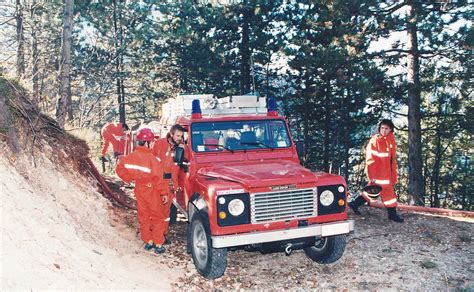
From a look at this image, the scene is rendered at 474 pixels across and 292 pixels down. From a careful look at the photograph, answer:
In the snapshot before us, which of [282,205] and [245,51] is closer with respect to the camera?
[282,205]

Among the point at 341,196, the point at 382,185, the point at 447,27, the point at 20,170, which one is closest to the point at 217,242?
the point at 341,196

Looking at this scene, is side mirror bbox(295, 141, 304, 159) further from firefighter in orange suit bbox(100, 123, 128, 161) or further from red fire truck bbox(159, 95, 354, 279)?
firefighter in orange suit bbox(100, 123, 128, 161)

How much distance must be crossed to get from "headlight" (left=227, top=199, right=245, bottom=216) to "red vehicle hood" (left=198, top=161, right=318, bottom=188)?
0.23 m

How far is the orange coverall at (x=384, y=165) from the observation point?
7.48m

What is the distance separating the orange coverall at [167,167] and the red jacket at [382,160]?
12.2 feet

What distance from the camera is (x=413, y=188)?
1377cm

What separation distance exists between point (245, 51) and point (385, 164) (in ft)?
48.5

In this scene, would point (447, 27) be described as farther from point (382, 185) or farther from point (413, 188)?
point (382, 185)

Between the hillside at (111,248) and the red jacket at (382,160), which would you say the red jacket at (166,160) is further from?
the red jacket at (382,160)

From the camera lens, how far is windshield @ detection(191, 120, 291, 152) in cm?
628

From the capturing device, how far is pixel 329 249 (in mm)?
5793

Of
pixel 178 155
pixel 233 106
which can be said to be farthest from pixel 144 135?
pixel 233 106

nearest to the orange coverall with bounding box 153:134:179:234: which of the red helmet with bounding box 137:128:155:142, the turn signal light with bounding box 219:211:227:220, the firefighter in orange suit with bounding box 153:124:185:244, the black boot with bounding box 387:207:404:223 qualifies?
the firefighter in orange suit with bounding box 153:124:185:244

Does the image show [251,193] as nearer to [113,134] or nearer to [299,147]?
[299,147]
